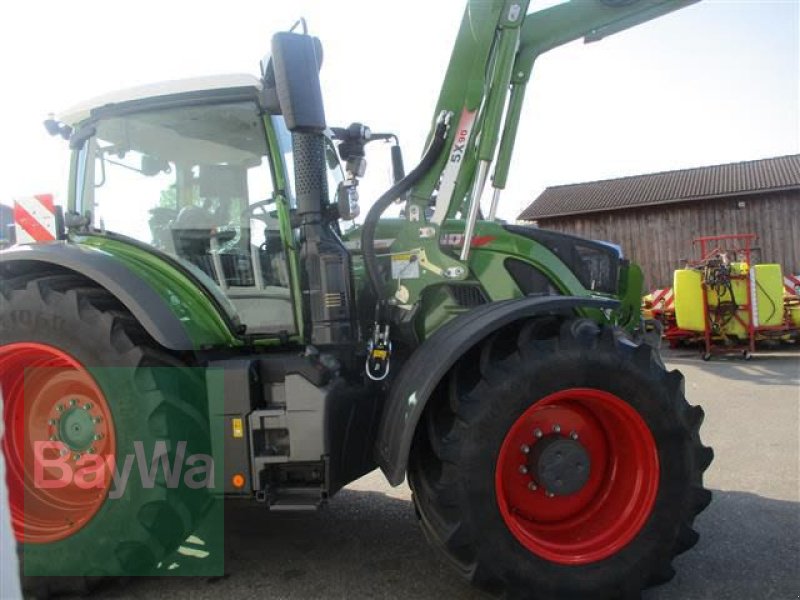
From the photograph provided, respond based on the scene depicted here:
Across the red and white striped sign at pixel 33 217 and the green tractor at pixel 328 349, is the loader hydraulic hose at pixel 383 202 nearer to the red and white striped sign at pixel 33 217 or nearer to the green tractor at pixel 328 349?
the green tractor at pixel 328 349

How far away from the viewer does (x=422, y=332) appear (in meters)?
3.16

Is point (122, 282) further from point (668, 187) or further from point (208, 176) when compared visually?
point (668, 187)

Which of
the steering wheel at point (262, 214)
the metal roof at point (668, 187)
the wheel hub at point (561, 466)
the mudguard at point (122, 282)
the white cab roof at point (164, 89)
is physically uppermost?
the metal roof at point (668, 187)

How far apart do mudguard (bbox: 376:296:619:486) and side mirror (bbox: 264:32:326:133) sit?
1084mm

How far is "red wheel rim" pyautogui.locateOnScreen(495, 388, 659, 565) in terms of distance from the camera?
259 cm

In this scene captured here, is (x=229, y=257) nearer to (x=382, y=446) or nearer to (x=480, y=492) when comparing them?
(x=382, y=446)

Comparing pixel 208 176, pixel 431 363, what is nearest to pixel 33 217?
pixel 208 176

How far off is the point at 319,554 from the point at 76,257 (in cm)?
193

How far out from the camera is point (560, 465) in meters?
2.64

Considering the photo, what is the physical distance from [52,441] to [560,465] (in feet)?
7.71

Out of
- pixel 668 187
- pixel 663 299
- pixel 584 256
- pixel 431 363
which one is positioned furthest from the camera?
pixel 668 187

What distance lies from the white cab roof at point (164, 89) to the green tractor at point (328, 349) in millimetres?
12

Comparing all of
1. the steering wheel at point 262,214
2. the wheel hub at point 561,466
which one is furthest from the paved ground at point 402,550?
the steering wheel at point 262,214

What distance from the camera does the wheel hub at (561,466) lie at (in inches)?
104
